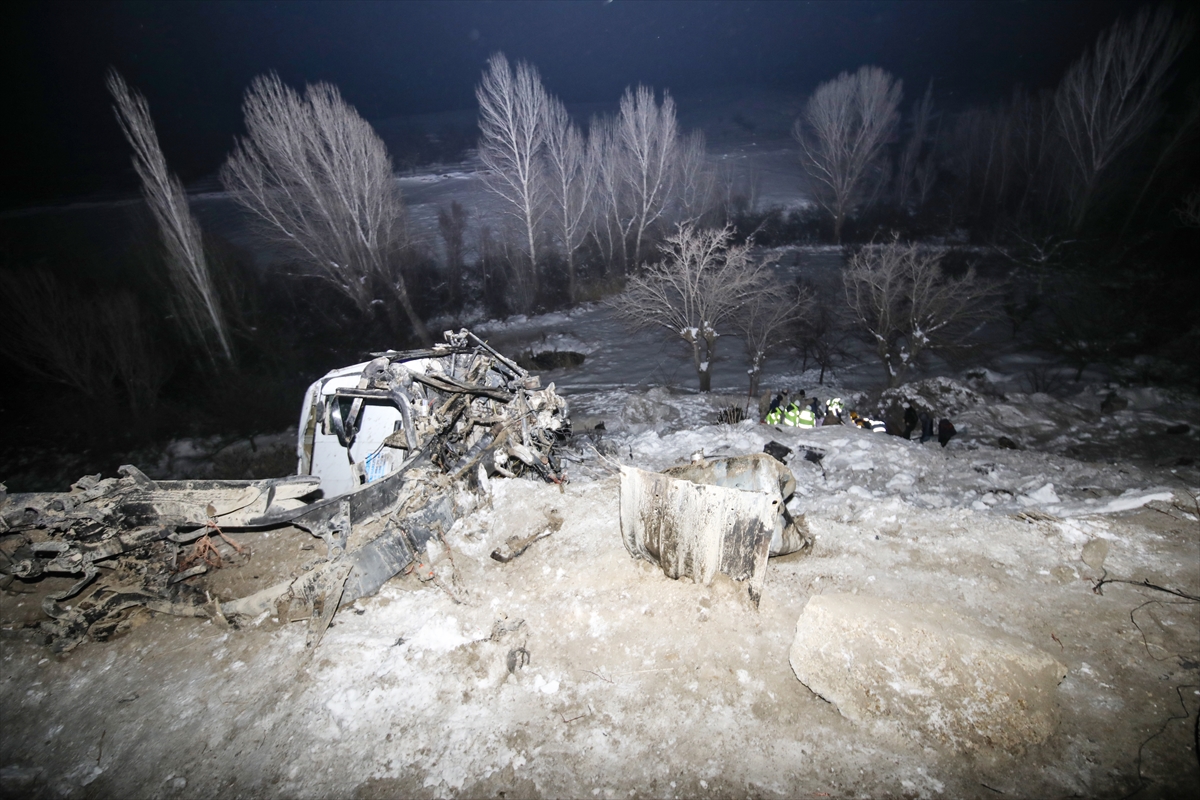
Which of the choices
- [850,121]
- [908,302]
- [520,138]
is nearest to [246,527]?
[908,302]

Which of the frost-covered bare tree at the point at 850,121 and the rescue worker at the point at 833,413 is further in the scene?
the frost-covered bare tree at the point at 850,121

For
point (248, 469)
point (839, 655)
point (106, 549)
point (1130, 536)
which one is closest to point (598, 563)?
point (839, 655)

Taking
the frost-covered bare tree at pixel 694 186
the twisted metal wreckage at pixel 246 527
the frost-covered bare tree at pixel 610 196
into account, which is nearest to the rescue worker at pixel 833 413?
the twisted metal wreckage at pixel 246 527

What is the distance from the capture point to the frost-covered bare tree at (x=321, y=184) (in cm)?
1678

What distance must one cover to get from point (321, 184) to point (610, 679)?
19.8 meters

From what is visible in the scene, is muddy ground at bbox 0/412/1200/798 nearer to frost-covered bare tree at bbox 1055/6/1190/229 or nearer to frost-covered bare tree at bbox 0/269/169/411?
frost-covered bare tree at bbox 0/269/169/411

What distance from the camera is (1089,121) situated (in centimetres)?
2147

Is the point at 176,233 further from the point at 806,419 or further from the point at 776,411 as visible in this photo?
the point at 806,419

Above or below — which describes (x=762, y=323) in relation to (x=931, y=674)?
above

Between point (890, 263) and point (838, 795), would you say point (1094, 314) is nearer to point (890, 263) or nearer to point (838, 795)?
point (890, 263)

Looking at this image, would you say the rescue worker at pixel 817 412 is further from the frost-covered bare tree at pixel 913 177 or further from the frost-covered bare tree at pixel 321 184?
the frost-covered bare tree at pixel 913 177

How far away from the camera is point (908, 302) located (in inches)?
618

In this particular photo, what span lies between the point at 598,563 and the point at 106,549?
439cm

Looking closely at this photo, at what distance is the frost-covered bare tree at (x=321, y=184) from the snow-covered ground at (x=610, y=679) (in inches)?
636
